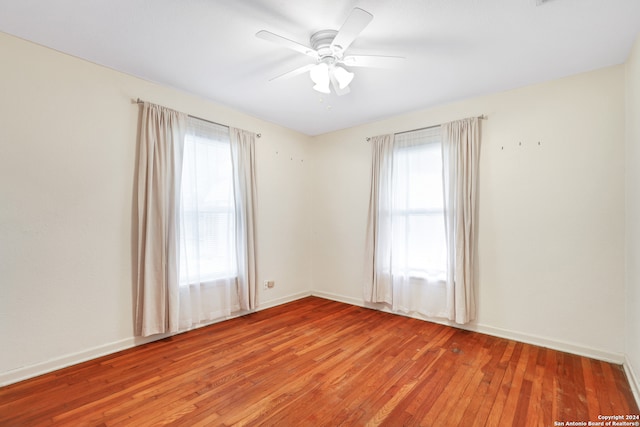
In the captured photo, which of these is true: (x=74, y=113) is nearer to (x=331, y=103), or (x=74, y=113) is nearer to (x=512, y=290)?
(x=331, y=103)

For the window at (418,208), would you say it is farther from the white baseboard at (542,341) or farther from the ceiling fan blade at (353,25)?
the ceiling fan blade at (353,25)

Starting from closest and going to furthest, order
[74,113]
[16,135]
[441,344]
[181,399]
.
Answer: [181,399] < [16,135] < [74,113] < [441,344]

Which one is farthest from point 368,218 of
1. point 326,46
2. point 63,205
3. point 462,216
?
point 63,205

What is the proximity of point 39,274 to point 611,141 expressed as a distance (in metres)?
4.96

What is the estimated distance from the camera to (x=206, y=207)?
3412 millimetres

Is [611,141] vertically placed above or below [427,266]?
above

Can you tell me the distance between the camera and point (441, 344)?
9.61ft

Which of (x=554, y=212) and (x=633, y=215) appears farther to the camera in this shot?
(x=554, y=212)

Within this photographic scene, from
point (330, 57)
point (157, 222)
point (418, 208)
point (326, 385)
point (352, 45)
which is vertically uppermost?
point (352, 45)

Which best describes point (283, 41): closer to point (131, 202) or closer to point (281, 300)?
point (131, 202)

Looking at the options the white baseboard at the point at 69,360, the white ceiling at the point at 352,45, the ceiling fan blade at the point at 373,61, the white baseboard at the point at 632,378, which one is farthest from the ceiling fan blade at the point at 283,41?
the white baseboard at the point at 632,378

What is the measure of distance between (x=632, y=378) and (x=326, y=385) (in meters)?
2.27

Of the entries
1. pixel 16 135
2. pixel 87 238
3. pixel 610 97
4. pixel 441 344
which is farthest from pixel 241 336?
pixel 610 97

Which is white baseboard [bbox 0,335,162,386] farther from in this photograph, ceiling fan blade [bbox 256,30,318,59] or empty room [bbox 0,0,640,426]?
ceiling fan blade [bbox 256,30,318,59]
